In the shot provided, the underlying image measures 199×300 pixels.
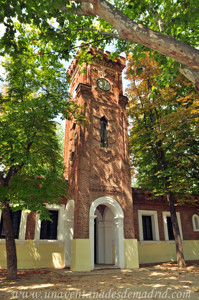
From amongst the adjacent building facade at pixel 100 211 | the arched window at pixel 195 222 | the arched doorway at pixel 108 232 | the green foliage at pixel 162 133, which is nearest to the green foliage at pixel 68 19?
the adjacent building facade at pixel 100 211

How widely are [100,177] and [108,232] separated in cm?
443

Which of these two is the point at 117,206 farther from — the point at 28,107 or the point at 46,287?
the point at 28,107

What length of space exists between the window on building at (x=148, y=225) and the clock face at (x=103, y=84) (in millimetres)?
9906

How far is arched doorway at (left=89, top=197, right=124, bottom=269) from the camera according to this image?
12523mm

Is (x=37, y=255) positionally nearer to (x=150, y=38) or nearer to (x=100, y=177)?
(x=100, y=177)

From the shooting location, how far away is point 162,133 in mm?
13297

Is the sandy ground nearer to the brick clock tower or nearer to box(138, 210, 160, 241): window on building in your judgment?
the brick clock tower

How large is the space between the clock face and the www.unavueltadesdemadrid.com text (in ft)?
42.3

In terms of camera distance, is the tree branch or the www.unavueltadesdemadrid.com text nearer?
the tree branch

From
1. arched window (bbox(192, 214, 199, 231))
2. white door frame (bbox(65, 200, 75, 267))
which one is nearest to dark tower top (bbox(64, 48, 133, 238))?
white door frame (bbox(65, 200, 75, 267))

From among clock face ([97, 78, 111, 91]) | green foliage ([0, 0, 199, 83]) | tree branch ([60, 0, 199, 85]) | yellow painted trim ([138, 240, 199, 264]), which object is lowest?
yellow painted trim ([138, 240, 199, 264])

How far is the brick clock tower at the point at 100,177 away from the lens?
1194cm

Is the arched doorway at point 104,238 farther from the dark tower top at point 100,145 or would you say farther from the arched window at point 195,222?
the arched window at point 195,222

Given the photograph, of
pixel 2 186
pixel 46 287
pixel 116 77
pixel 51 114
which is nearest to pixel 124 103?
pixel 116 77
